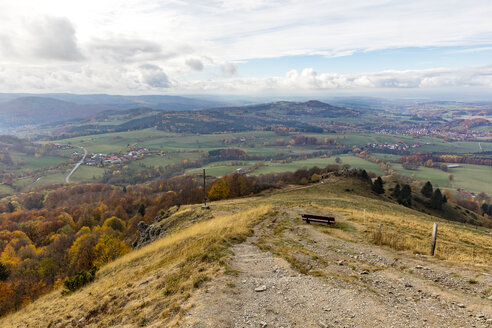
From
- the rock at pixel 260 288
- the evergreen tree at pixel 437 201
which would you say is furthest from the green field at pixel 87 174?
the rock at pixel 260 288

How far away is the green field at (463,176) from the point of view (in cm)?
11929

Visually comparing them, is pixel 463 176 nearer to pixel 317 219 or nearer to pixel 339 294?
pixel 317 219

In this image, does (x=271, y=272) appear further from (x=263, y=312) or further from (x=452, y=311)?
(x=452, y=311)

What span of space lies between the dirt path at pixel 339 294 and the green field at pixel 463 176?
13689 cm

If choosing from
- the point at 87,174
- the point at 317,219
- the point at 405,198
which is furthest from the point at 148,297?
the point at 87,174

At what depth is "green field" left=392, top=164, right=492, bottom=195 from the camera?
119 m

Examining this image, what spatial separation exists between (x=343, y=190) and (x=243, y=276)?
50.8m

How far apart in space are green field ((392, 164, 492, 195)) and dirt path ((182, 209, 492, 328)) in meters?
137

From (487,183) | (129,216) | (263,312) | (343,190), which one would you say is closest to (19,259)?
(129,216)

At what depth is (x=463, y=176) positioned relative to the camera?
136500 mm

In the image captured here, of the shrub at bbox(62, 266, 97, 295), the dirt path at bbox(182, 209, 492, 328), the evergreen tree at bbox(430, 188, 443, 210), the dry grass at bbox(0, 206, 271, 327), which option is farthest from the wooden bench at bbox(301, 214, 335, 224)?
the evergreen tree at bbox(430, 188, 443, 210)

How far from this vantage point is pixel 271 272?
41.5 ft

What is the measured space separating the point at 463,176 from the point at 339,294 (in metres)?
173

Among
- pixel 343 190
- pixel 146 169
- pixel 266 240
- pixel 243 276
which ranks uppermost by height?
pixel 243 276
